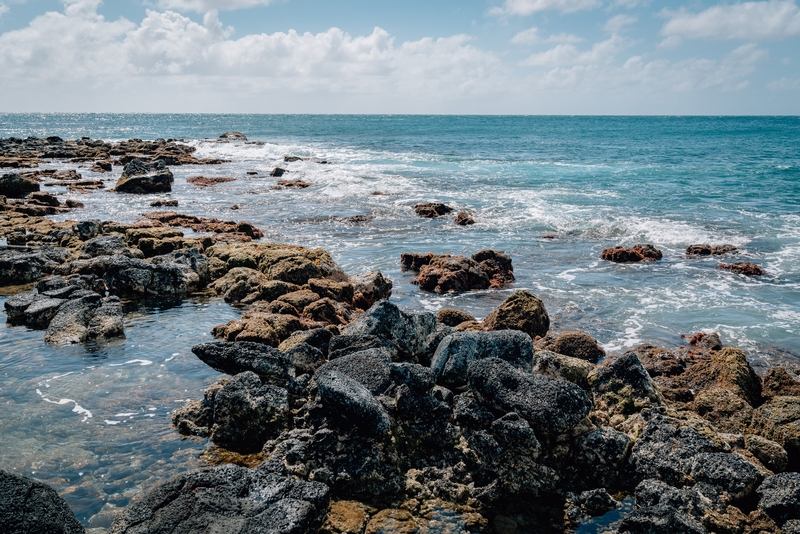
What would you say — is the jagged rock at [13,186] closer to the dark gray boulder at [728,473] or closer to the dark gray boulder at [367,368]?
the dark gray boulder at [367,368]

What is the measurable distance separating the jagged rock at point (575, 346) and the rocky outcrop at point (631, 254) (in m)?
9.51

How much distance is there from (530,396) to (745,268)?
1494 cm

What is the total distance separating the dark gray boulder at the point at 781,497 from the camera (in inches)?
239

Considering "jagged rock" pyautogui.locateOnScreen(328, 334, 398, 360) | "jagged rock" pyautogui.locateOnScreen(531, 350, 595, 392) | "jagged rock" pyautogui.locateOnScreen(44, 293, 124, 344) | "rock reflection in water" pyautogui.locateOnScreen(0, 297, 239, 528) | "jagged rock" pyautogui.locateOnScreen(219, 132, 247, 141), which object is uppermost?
"jagged rock" pyautogui.locateOnScreen(219, 132, 247, 141)

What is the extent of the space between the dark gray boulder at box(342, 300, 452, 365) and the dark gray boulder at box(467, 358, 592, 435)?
231cm

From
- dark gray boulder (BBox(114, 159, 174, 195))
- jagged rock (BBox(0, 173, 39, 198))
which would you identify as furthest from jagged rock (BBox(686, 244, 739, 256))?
jagged rock (BBox(0, 173, 39, 198))

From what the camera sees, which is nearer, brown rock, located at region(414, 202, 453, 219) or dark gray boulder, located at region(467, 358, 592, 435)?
dark gray boulder, located at region(467, 358, 592, 435)

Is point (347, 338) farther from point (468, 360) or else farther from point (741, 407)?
point (741, 407)

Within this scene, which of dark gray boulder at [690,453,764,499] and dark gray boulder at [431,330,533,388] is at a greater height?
dark gray boulder at [431,330,533,388]

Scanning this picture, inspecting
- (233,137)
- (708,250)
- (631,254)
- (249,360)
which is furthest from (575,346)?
(233,137)

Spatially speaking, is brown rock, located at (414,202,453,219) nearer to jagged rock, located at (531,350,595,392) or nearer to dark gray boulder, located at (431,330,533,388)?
jagged rock, located at (531,350,595,392)

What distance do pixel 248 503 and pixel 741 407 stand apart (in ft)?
24.5

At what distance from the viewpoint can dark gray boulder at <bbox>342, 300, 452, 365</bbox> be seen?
9.95m

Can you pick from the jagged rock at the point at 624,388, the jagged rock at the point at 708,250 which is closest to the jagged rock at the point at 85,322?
the jagged rock at the point at 624,388
